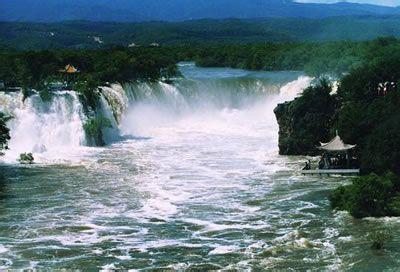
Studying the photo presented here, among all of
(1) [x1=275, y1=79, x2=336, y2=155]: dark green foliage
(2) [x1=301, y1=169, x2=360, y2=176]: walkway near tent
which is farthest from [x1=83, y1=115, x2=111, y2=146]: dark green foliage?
(2) [x1=301, y1=169, x2=360, y2=176]: walkway near tent

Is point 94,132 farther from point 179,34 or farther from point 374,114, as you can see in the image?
point 179,34

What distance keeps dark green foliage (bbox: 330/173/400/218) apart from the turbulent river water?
511mm

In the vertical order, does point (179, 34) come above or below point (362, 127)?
above

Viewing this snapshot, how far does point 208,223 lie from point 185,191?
4.98 metres

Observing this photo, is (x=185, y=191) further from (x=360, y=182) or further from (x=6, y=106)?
(x=6, y=106)

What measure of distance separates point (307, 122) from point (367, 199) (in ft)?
40.9

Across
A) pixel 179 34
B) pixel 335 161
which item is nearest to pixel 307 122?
pixel 335 161

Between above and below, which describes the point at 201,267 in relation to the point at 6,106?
below

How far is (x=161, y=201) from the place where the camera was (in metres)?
27.6

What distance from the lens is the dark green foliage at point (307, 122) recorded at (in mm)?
36750

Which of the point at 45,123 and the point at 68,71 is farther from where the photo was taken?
the point at 68,71

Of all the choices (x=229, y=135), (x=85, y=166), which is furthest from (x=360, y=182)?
(x=229, y=135)

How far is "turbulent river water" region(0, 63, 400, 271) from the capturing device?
21000 millimetres

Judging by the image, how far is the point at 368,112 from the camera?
32.7 m
